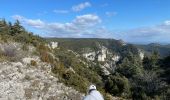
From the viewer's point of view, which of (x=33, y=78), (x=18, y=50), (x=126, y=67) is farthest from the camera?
(x=126, y=67)

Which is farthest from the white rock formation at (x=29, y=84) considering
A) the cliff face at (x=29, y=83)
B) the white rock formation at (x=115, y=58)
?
the white rock formation at (x=115, y=58)

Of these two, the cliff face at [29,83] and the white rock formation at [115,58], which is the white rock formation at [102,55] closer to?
the white rock formation at [115,58]

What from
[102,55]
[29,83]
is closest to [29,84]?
[29,83]

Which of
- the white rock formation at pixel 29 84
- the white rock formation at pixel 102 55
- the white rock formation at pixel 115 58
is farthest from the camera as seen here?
the white rock formation at pixel 102 55

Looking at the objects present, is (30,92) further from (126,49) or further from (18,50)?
(126,49)

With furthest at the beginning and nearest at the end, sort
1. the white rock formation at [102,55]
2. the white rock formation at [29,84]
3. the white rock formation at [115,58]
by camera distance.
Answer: the white rock formation at [102,55] < the white rock formation at [115,58] < the white rock formation at [29,84]

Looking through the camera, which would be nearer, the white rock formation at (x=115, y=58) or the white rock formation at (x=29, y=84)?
the white rock formation at (x=29, y=84)

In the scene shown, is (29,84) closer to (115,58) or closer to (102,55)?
(115,58)

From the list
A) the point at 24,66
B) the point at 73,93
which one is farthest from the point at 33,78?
the point at 73,93

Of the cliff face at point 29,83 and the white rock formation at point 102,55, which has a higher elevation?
the cliff face at point 29,83
